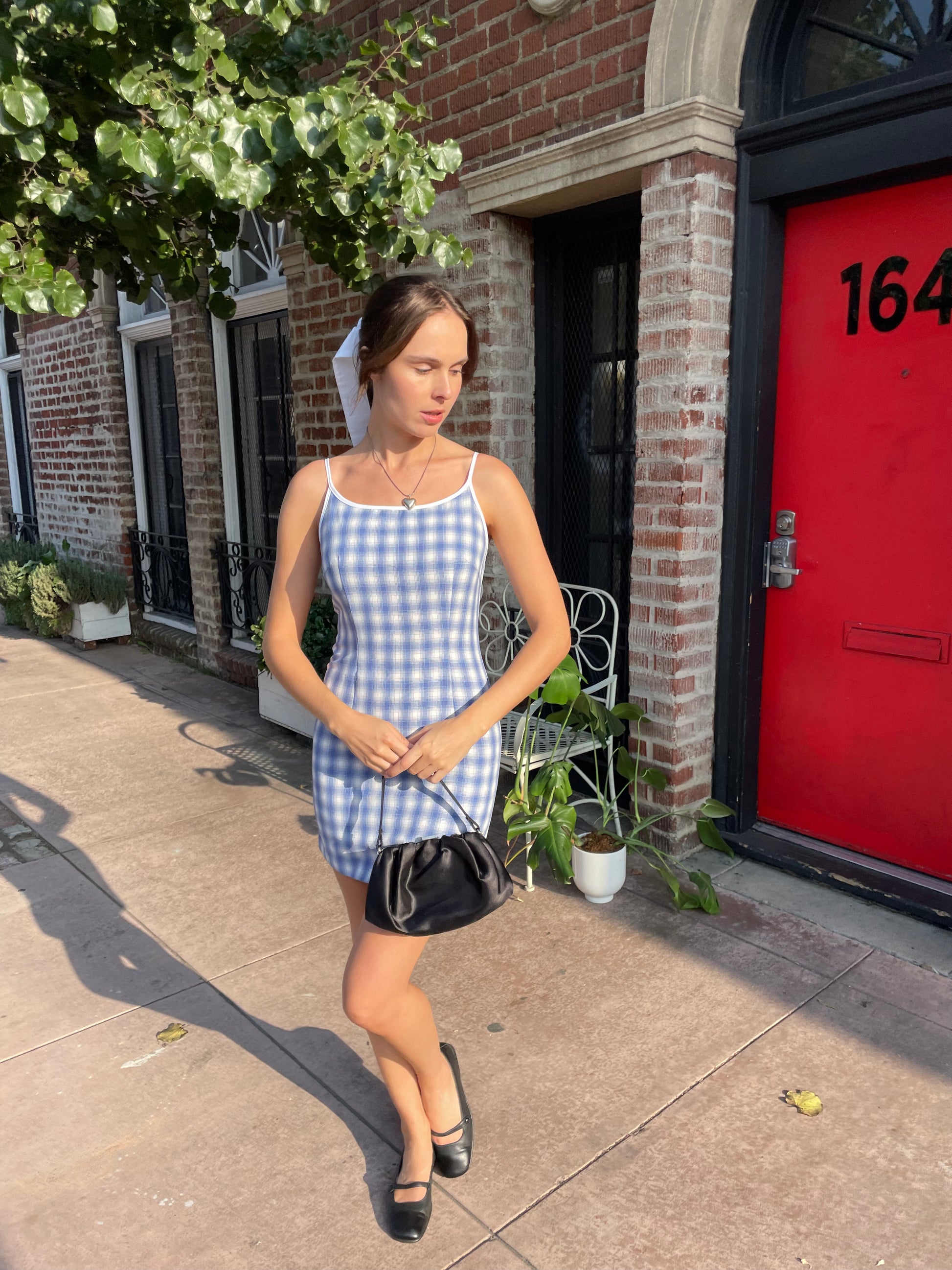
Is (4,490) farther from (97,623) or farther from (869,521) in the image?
(869,521)

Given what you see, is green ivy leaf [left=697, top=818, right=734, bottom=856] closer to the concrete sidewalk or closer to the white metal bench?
the concrete sidewalk

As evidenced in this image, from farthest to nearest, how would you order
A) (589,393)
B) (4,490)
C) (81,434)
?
(4,490), (81,434), (589,393)

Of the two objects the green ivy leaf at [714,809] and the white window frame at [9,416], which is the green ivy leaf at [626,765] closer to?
the green ivy leaf at [714,809]

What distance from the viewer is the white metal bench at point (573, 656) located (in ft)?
11.8

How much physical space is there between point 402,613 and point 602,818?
2.23 m

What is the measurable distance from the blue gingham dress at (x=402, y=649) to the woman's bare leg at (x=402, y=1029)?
0.14 m

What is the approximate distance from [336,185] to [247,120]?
15.9 inches

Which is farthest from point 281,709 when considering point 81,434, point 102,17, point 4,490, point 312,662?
point 4,490

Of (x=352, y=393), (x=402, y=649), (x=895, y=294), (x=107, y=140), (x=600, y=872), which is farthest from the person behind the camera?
(x=600, y=872)

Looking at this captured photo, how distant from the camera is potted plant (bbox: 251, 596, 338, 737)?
4746mm

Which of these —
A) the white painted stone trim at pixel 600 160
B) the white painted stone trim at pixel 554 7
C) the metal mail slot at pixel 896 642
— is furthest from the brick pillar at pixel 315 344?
the metal mail slot at pixel 896 642

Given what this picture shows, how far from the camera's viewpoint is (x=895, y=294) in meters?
3.04

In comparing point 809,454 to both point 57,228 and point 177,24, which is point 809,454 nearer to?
point 177,24

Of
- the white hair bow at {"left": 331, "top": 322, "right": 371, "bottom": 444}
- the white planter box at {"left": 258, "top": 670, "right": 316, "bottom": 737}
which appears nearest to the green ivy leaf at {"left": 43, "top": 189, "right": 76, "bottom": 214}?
the white hair bow at {"left": 331, "top": 322, "right": 371, "bottom": 444}
